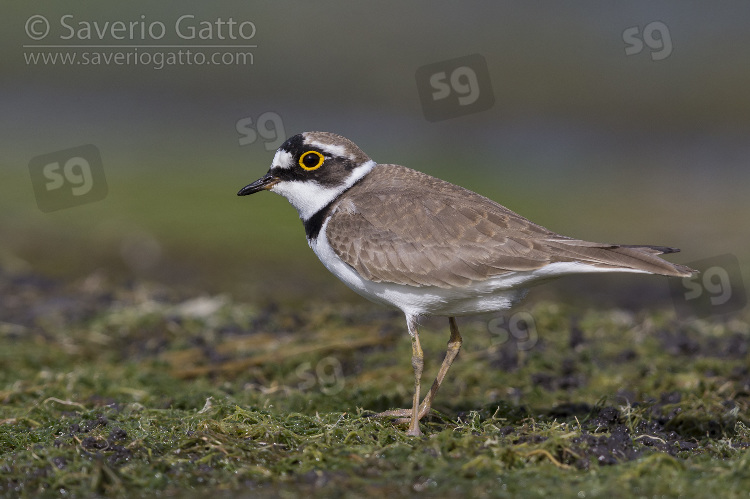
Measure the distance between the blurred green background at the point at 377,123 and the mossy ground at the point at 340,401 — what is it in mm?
3347

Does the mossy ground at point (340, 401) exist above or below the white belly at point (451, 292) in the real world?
below

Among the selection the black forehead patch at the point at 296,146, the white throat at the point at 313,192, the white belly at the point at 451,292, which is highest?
the black forehead patch at the point at 296,146

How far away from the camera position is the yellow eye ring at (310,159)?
23.5ft

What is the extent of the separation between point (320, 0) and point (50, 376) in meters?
20.9

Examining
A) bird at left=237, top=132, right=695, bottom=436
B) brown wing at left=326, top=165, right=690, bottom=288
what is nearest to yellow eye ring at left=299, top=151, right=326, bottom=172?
bird at left=237, top=132, right=695, bottom=436

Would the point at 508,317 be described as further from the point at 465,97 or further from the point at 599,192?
the point at 465,97

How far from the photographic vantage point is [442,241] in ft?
21.4

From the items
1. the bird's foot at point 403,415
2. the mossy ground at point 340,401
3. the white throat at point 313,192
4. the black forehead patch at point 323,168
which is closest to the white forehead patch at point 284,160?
the black forehead patch at point 323,168

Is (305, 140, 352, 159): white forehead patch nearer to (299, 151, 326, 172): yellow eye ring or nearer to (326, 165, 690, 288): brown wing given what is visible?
(299, 151, 326, 172): yellow eye ring

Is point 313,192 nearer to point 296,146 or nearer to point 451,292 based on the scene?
point 296,146

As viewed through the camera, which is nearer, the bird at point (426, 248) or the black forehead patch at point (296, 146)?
the bird at point (426, 248)

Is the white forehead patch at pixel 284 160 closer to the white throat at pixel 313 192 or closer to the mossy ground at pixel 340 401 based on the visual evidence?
the white throat at pixel 313 192

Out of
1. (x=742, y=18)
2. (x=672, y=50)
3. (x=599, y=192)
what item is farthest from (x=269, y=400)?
(x=742, y=18)

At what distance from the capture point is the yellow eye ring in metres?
7.16
